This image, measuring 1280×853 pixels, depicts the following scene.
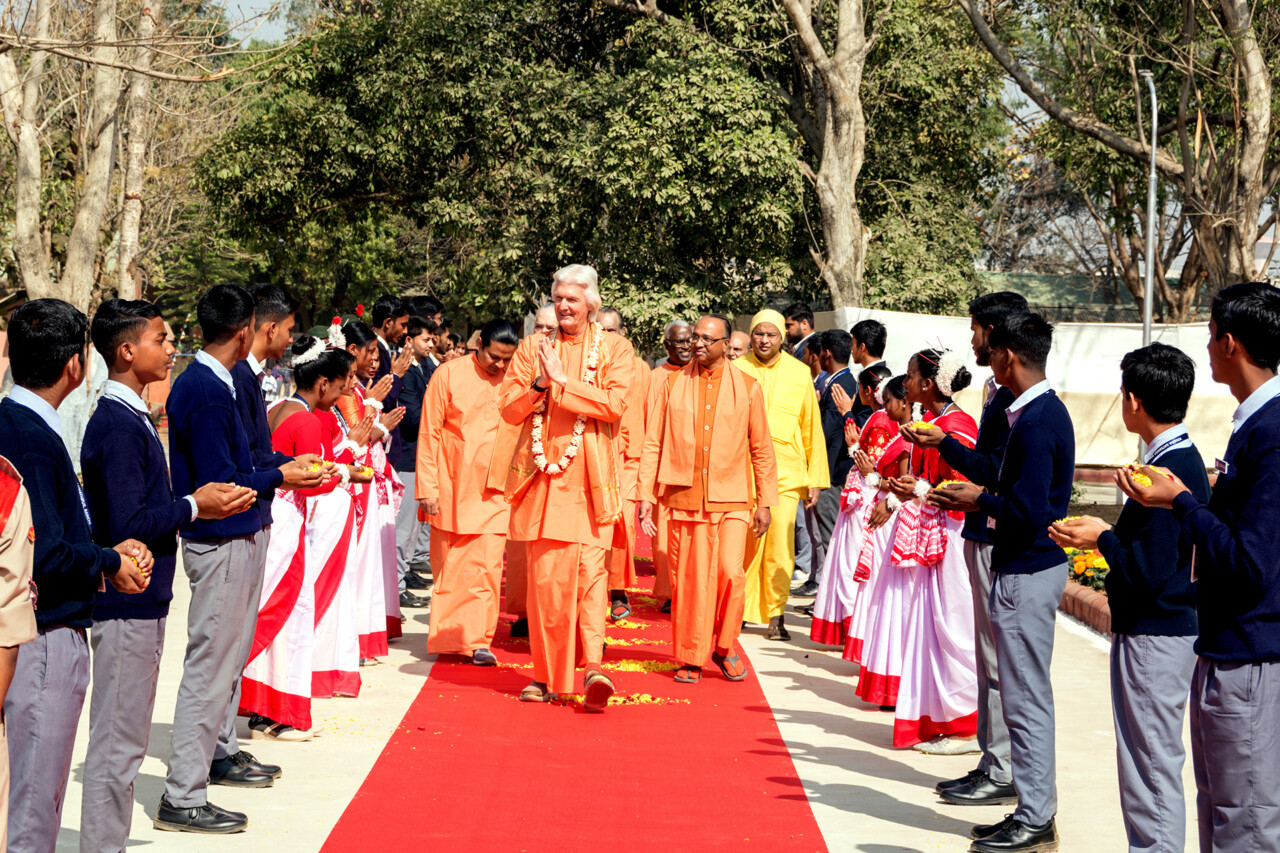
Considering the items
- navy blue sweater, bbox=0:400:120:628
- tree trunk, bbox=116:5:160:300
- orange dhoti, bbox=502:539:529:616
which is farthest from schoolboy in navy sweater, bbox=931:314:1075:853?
tree trunk, bbox=116:5:160:300

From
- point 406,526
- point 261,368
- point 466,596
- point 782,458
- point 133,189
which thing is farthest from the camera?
point 133,189

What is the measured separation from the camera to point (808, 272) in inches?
806

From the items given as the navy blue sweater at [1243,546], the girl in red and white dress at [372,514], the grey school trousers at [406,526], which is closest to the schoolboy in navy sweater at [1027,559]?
the navy blue sweater at [1243,546]

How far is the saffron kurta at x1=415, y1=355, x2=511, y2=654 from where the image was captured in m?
8.38

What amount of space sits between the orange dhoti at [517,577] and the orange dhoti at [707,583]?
1.33 metres

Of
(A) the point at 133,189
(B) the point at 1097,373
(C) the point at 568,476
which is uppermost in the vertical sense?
(A) the point at 133,189

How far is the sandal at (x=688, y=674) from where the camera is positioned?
799 cm

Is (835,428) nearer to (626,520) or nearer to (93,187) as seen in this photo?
(626,520)

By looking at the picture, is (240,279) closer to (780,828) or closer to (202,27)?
(202,27)

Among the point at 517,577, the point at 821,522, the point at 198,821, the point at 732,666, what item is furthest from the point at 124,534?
the point at 821,522

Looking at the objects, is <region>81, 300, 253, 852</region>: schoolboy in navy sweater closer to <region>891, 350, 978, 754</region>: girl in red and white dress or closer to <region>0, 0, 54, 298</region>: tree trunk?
<region>891, 350, 978, 754</region>: girl in red and white dress

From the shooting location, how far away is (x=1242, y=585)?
364 centimetres

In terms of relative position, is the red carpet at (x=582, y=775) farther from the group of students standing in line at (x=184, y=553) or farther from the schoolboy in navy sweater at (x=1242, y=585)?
the schoolboy in navy sweater at (x=1242, y=585)

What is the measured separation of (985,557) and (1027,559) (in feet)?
1.90
